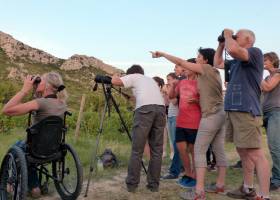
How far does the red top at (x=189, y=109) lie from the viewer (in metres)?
5.10

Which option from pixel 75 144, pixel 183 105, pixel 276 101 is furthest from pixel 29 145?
pixel 75 144

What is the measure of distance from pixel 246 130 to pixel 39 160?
2217mm

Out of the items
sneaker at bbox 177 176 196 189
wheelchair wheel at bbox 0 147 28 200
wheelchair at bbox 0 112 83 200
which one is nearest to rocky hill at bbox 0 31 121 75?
sneaker at bbox 177 176 196 189

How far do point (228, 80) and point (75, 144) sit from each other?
5771 millimetres

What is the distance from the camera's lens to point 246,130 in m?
4.47

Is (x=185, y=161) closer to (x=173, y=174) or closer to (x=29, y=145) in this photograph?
(x=173, y=174)

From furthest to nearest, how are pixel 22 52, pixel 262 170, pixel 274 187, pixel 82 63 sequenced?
pixel 82 63 → pixel 22 52 → pixel 274 187 → pixel 262 170

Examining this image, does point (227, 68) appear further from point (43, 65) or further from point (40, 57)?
point (40, 57)

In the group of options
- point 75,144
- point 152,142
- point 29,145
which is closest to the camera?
point 29,145

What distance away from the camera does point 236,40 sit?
4574 mm

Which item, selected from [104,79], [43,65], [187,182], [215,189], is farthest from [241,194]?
[43,65]

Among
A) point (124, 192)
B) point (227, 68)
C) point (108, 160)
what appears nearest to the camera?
point (227, 68)

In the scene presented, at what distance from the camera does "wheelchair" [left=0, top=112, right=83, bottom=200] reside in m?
3.96

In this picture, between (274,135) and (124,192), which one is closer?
(124,192)
